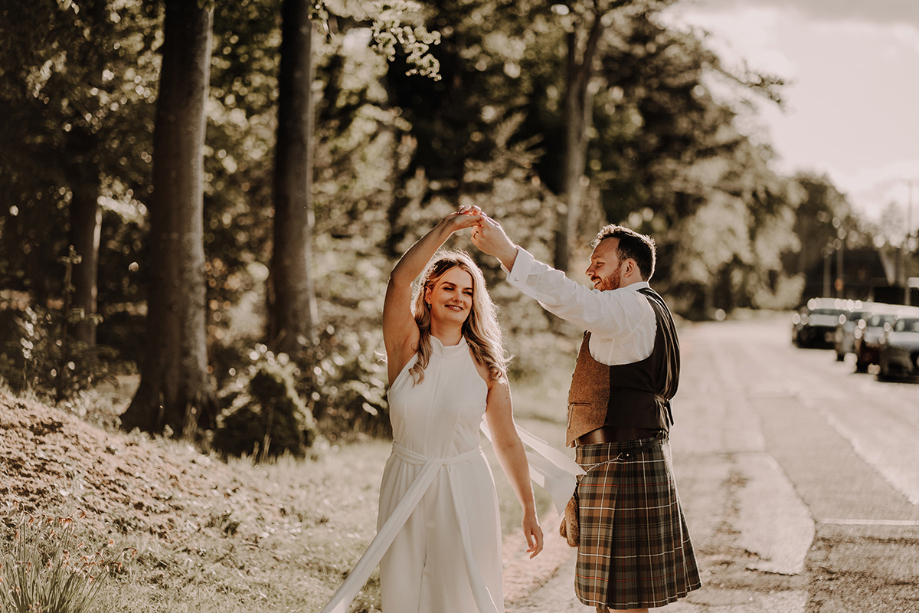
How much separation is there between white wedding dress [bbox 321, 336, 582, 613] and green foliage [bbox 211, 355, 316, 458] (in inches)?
185

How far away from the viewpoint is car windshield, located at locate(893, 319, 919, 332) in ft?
77.7

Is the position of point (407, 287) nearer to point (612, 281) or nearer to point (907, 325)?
point (612, 281)

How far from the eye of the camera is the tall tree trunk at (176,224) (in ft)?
26.7

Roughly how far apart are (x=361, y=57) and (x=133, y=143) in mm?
10272

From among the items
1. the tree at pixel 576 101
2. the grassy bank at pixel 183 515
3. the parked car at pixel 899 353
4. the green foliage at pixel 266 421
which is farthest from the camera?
the tree at pixel 576 101

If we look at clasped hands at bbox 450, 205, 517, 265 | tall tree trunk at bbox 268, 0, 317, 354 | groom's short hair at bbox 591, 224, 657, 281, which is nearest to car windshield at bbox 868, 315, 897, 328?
tall tree trunk at bbox 268, 0, 317, 354

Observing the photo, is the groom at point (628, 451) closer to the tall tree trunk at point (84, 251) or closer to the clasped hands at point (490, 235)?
the clasped hands at point (490, 235)

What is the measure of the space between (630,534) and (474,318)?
48.6 inches

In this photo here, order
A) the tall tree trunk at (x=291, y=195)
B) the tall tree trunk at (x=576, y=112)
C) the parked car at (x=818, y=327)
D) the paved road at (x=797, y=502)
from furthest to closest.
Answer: the parked car at (x=818, y=327)
the tall tree trunk at (x=576, y=112)
the tall tree trunk at (x=291, y=195)
the paved road at (x=797, y=502)

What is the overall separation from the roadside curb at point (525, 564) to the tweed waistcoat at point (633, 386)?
174 centimetres

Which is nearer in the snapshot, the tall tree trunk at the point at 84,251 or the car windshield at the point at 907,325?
the tall tree trunk at the point at 84,251

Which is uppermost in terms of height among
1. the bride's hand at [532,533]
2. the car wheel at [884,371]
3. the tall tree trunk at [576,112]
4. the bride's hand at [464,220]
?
the tall tree trunk at [576,112]

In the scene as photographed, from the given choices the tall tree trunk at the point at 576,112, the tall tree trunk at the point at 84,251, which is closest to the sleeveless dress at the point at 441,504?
the tall tree trunk at the point at 84,251

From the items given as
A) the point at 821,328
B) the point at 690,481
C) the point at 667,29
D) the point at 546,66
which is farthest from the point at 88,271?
the point at 821,328
